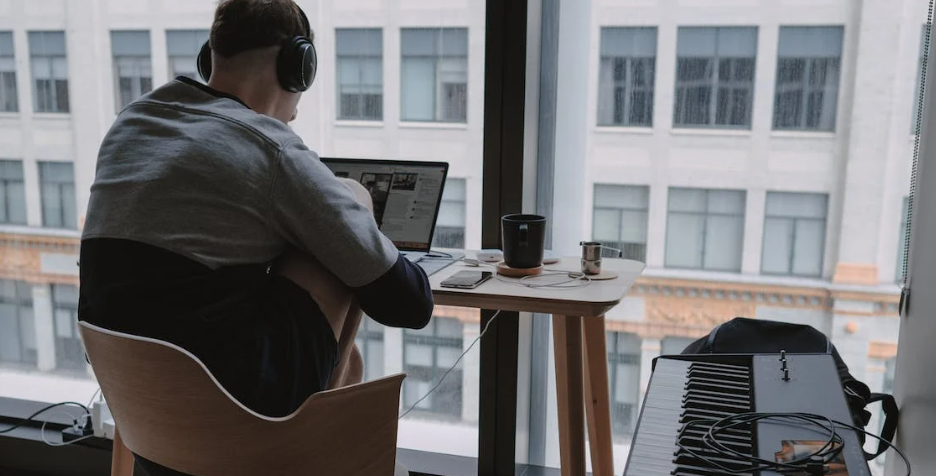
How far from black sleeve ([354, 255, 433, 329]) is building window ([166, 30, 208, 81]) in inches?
55.7

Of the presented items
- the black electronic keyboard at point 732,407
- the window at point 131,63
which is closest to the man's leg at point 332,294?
the black electronic keyboard at point 732,407

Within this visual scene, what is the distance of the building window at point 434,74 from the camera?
2.32m

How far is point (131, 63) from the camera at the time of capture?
2.57 meters

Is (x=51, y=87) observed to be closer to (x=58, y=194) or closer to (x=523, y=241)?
(x=58, y=194)

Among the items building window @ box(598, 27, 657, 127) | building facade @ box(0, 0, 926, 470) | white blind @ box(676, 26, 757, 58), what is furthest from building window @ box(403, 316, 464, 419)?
white blind @ box(676, 26, 757, 58)

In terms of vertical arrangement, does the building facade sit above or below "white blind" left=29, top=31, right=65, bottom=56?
below

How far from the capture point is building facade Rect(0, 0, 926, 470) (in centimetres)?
206

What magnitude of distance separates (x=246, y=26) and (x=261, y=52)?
0.16 ft

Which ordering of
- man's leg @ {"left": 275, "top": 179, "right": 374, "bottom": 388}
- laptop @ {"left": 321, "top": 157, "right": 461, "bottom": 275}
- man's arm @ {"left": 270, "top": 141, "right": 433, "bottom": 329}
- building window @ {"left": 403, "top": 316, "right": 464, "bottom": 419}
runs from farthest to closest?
1. building window @ {"left": 403, "top": 316, "right": 464, "bottom": 419}
2. laptop @ {"left": 321, "top": 157, "right": 461, "bottom": 275}
3. man's leg @ {"left": 275, "top": 179, "right": 374, "bottom": 388}
4. man's arm @ {"left": 270, "top": 141, "right": 433, "bottom": 329}

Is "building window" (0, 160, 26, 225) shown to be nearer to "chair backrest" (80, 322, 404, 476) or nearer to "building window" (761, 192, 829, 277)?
"chair backrest" (80, 322, 404, 476)

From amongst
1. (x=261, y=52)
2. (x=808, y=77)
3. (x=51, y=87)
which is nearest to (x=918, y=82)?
(x=808, y=77)

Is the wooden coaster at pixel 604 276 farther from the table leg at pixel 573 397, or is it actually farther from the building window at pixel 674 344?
the building window at pixel 674 344

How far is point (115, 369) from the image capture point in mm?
1215

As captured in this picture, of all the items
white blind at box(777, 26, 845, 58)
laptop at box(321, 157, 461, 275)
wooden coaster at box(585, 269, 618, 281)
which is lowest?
wooden coaster at box(585, 269, 618, 281)
